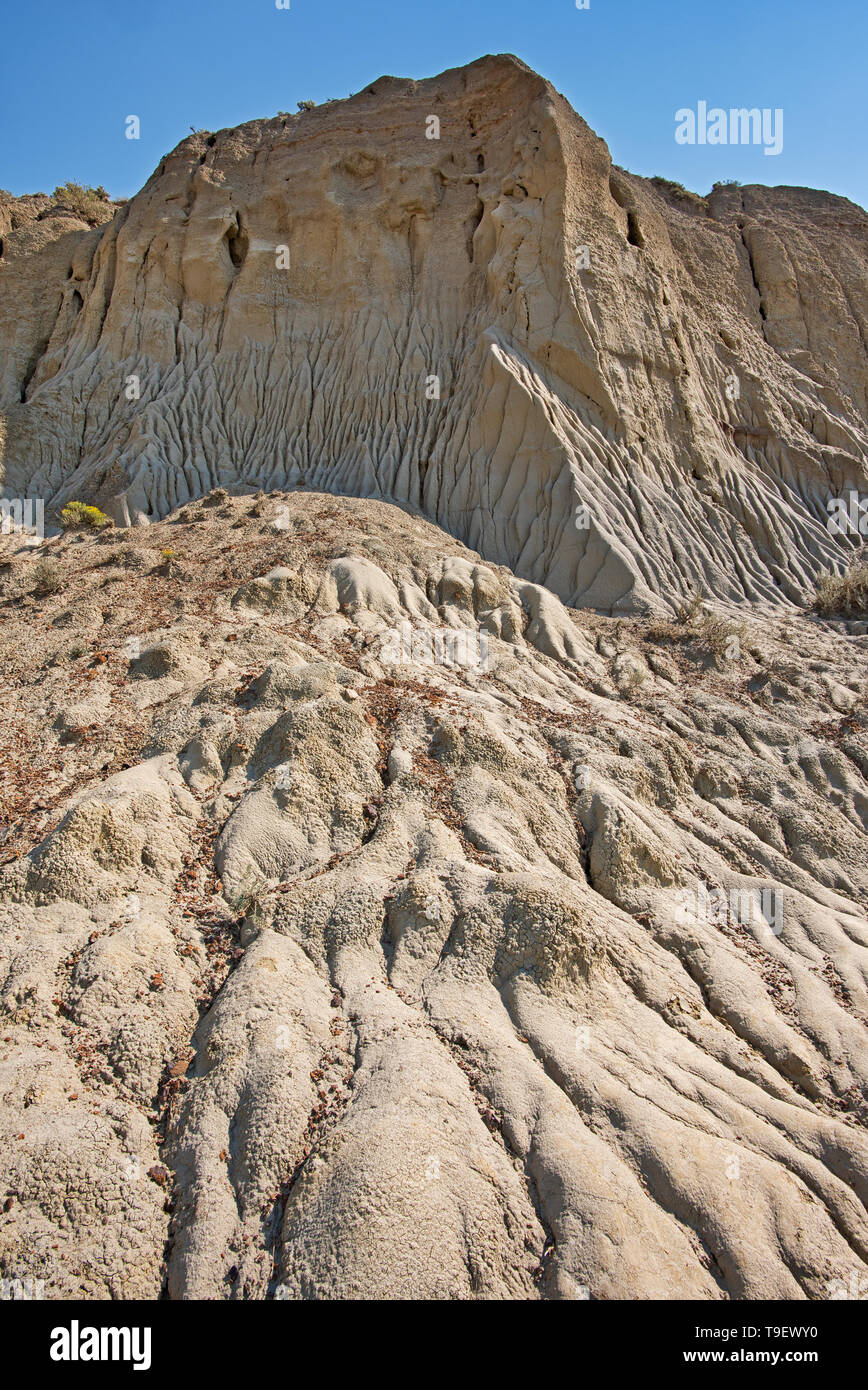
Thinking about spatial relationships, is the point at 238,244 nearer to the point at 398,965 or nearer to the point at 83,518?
the point at 83,518

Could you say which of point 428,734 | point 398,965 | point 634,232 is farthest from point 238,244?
point 398,965

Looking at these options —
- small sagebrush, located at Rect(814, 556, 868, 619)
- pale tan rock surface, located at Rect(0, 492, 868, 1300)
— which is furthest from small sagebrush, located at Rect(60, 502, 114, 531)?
small sagebrush, located at Rect(814, 556, 868, 619)

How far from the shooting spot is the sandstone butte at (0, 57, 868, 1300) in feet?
16.6

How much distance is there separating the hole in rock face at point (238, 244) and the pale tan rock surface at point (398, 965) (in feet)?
38.2

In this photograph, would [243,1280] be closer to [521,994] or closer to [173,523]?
[521,994]

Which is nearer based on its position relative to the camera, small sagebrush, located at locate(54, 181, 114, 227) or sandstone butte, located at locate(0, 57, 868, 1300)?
sandstone butte, located at locate(0, 57, 868, 1300)

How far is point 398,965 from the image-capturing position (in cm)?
657

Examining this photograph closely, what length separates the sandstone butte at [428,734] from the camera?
16.6 ft

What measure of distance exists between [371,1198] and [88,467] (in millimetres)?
16904

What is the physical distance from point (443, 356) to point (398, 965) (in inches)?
609

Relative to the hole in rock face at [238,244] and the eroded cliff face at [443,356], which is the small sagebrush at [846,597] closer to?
the eroded cliff face at [443,356]

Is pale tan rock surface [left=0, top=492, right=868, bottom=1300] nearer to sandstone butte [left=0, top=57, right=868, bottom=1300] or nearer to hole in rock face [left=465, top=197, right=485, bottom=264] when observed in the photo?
sandstone butte [left=0, top=57, right=868, bottom=1300]

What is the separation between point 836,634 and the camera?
1542cm

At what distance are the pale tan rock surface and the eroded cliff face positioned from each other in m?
5.63
